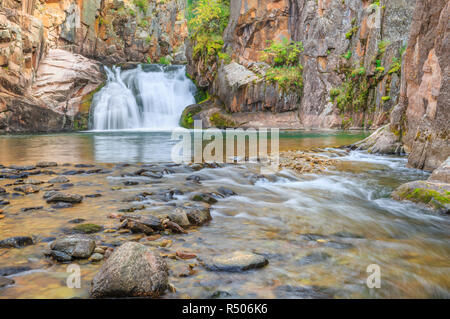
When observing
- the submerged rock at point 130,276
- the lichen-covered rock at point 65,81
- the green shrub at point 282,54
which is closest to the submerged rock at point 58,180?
the submerged rock at point 130,276

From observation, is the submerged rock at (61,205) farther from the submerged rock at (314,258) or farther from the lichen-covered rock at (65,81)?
the lichen-covered rock at (65,81)

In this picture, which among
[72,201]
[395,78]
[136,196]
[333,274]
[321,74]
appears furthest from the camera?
[321,74]

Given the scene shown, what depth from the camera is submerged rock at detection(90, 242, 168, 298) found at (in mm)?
1778

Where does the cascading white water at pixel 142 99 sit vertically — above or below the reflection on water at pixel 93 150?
above

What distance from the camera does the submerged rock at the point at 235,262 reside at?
85.7 inches

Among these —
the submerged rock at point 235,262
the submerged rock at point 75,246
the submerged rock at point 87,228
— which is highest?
the submerged rock at point 75,246

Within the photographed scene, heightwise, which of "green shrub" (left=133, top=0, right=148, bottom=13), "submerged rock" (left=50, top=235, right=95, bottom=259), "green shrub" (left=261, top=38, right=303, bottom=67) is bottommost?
"submerged rock" (left=50, top=235, right=95, bottom=259)

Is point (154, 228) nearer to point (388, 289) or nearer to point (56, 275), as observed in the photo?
point (56, 275)

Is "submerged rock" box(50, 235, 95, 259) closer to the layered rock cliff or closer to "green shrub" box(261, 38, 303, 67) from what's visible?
the layered rock cliff

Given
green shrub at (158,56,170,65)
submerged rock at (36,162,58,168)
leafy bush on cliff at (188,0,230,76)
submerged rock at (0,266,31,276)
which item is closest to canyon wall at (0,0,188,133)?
green shrub at (158,56,170,65)

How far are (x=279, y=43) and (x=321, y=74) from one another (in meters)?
5.03

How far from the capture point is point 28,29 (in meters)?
20.7
